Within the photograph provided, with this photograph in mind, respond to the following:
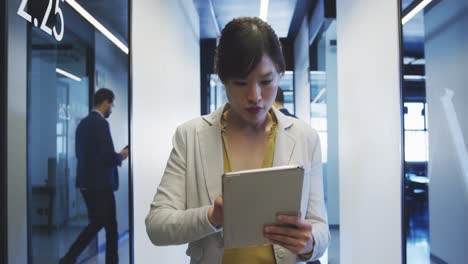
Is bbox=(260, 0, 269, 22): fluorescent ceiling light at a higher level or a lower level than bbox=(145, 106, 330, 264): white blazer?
higher

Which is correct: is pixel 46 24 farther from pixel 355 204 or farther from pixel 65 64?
pixel 355 204


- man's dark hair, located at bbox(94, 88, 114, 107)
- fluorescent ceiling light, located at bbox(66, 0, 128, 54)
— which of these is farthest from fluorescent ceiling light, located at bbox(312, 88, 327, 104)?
man's dark hair, located at bbox(94, 88, 114, 107)

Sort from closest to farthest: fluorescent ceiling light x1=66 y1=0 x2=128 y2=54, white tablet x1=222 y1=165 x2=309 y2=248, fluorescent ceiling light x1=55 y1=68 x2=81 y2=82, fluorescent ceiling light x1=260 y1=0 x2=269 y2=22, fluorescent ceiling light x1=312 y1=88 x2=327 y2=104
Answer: white tablet x1=222 y1=165 x2=309 y2=248 < fluorescent ceiling light x1=55 y1=68 x2=81 y2=82 < fluorescent ceiling light x1=66 y1=0 x2=128 y2=54 < fluorescent ceiling light x1=260 y1=0 x2=269 y2=22 < fluorescent ceiling light x1=312 y1=88 x2=327 y2=104

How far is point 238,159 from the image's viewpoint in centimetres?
93

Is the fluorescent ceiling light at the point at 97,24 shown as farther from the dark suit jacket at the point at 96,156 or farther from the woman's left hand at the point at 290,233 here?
the woman's left hand at the point at 290,233

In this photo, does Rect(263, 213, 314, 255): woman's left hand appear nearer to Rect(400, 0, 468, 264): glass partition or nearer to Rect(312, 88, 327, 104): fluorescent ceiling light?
Rect(400, 0, 468, 264): glass partition

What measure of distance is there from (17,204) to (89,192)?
601 millimetres

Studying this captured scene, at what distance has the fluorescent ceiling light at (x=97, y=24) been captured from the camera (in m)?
1.56

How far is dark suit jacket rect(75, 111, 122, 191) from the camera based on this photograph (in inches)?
64.7

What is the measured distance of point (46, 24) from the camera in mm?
1303

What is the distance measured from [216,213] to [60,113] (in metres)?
0.92

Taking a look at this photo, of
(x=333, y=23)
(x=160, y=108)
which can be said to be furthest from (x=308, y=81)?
(x=160, y=108)

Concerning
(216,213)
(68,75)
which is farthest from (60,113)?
(216,213)

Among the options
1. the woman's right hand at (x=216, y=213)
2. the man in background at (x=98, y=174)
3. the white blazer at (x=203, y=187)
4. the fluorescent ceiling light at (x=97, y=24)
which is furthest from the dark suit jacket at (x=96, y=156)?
the woman's right hand at (x=216, y=213)
